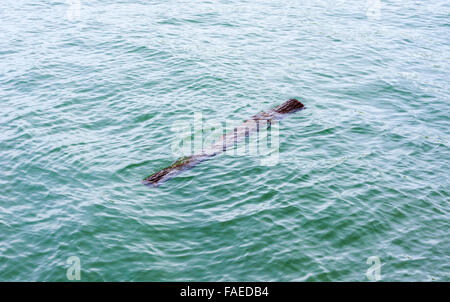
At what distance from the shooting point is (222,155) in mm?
15883

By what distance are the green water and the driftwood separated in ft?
1.04

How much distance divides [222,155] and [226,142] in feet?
2.29

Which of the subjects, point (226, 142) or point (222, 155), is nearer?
point (222, 155)

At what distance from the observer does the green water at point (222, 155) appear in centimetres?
1188

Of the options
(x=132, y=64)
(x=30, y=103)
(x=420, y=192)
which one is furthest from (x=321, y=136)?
(x=30, y=103)

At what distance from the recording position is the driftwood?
14.6 metres

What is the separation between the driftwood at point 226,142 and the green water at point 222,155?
315mm

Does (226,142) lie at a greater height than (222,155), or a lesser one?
greater

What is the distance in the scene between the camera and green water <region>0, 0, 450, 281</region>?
468 inches

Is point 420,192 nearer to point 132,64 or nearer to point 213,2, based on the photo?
point 132,64

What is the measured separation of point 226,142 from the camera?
16406 millimetres

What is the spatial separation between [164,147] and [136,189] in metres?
2.55

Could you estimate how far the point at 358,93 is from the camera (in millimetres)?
19953

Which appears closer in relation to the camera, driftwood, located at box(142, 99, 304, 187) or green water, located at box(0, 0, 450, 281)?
green water, located at box(0, 0, 450, 281)
